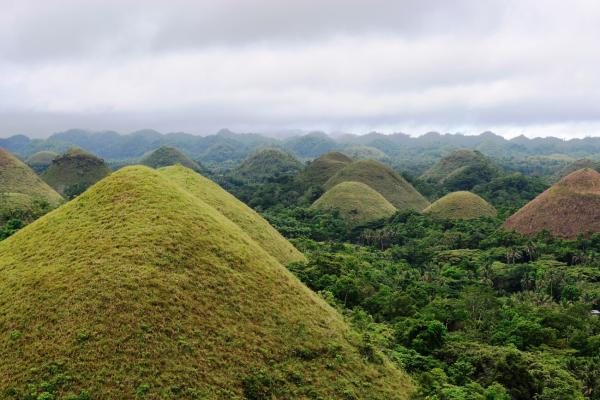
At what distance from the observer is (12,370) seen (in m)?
16.2

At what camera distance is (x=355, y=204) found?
82.8m

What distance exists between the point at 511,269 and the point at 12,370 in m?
42.8

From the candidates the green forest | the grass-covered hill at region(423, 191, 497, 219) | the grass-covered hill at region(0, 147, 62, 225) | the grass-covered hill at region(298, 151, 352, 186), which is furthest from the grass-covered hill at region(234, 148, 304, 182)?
the grass-covered hill at region(423, 191, 497, 219)

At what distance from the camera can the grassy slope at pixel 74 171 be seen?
364 feet

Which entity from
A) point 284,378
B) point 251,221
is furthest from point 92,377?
point 251,221

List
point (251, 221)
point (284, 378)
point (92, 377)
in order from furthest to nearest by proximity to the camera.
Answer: point (251, 221) < point (284, 378) < point (92, 377)

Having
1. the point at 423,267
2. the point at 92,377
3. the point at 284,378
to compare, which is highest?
the point at 92,377

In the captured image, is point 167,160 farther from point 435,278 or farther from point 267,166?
point 435,278

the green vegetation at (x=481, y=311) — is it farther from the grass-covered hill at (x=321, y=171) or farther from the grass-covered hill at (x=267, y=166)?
the grass-covered hill at (x=267, y=166)

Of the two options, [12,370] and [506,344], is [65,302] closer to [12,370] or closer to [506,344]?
[12,370]

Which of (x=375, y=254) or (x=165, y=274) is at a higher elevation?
(x=165, y=274)

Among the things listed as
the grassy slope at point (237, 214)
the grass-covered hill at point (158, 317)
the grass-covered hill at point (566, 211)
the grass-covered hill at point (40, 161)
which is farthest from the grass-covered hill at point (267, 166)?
the grass-covered hill at point (158, 317)

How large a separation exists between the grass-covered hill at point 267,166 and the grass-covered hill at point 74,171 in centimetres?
5817

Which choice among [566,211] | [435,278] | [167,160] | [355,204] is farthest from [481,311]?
[167,160]
